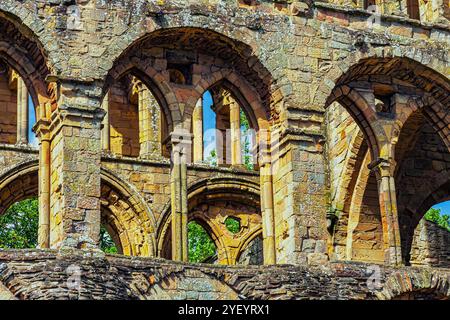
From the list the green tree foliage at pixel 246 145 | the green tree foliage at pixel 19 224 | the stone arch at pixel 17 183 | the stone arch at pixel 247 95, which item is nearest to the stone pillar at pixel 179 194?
the stone arch at pixel 247 95

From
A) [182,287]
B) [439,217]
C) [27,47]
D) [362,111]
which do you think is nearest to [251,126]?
[362,111]

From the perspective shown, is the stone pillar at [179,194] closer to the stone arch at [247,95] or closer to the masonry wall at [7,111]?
the stone arch at [247,95]

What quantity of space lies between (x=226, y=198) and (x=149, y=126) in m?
2.33

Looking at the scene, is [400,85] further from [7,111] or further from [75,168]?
[7,111]

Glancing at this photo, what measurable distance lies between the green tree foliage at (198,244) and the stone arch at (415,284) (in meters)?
18.2

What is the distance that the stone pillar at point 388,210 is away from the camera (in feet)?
97.1

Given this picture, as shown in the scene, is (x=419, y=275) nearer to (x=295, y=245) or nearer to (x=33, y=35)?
(x=295, y=245)

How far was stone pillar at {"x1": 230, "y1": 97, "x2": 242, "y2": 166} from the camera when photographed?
116ft

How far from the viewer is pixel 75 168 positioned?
27.4 meters

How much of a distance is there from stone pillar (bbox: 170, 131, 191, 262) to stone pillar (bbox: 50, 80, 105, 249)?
150 cm

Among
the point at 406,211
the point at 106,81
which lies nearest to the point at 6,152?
the point at 106,81

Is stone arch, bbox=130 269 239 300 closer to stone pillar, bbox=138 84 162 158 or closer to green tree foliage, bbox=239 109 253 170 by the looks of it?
stone pillar, bbox=138 84 162 158

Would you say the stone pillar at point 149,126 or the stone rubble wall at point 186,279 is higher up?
the stone pillar at point 149,126

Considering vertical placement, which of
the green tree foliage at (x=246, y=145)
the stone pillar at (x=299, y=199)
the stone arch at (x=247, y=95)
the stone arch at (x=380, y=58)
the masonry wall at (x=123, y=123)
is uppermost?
the green tree foliage at (x=246, y=145)
